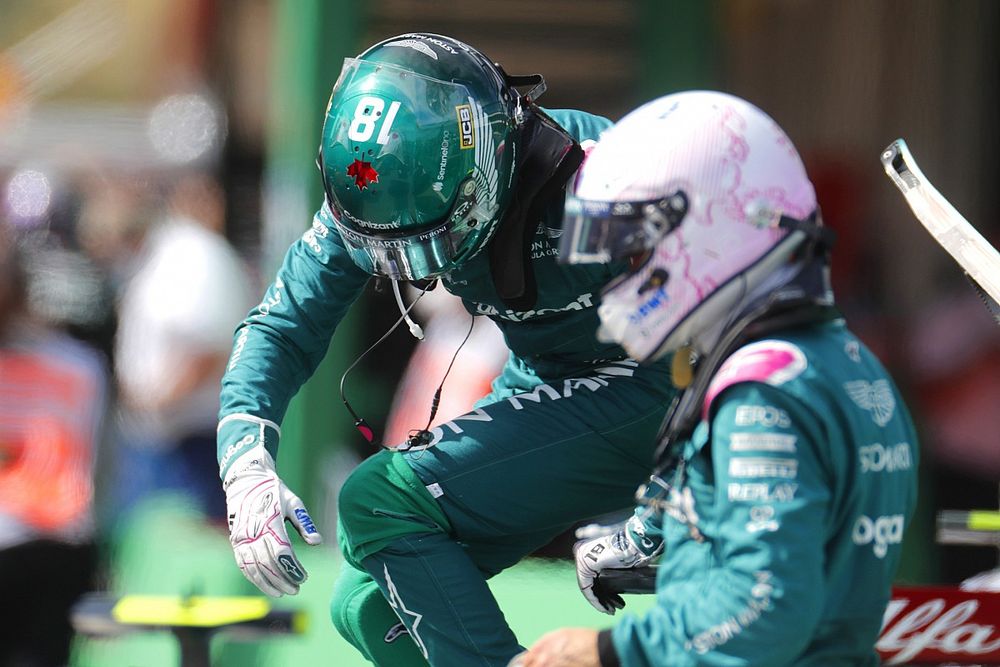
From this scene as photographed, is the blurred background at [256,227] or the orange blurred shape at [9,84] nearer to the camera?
the blurred background at [256,227]

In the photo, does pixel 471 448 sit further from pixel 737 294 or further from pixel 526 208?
pixel 737 294

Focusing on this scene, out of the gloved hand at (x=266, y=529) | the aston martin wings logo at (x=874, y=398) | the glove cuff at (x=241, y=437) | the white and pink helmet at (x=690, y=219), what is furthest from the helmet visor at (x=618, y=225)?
the glove cuff at (x=241, y=437)

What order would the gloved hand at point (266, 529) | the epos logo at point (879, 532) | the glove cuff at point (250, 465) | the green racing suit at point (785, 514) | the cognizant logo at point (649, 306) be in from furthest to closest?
the glove cuff at point (250, 465)
the gloved hand at point (266, 529)
the cognizant logo at point (649, 306)
the epos logo at point (879, 532)
the green racing suit at point (785, 514)

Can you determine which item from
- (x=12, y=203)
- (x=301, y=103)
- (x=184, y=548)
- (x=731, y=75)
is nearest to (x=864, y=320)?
(x=731, y=75)

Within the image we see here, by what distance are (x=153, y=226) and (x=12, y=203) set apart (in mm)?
643

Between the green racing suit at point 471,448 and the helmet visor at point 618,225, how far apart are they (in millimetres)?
672

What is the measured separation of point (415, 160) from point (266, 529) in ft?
2.32

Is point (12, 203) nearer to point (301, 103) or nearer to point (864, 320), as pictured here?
point (301, 103)

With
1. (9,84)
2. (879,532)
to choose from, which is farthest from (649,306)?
(9,84)

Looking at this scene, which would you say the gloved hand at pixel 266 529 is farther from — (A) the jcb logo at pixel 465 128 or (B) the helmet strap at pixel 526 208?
(A) the jcb logo at pixel 465 128

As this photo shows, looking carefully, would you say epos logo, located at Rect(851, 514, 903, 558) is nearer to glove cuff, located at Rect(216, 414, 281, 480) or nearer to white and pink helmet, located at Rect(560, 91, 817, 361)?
white and pink helmet, located at Rect(560, 91, 817, 361)

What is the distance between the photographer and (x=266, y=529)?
302 cm

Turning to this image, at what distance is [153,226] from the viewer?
7.32 m

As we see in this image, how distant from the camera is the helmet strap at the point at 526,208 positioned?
3191mm
